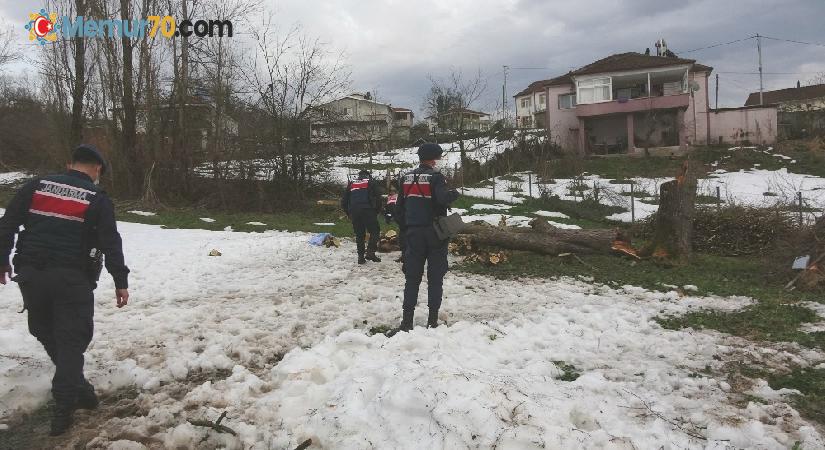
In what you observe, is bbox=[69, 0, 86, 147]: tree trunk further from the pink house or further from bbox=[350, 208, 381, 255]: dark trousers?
the pink house

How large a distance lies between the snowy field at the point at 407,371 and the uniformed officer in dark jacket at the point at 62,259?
1.19ft

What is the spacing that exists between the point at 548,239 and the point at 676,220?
240cm

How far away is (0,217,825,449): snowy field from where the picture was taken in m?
3.06

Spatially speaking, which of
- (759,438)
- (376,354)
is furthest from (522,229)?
(759,438)

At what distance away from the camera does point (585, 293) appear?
7180mm

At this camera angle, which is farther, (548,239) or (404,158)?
(404,158)

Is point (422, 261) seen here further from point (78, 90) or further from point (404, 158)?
point (404, 158)

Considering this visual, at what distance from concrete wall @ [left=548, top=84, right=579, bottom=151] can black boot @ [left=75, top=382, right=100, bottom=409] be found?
117 feet

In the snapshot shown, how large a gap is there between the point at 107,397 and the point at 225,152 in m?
19.2

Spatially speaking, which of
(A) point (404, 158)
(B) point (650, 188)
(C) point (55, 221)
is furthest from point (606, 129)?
(C) point (55, 221)

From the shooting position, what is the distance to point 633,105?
3406cm

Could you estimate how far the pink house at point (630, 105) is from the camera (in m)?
33.8

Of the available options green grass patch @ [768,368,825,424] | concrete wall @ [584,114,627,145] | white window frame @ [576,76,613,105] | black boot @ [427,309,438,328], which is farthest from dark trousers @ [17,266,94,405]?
concrete wall @ [584,114,627,145]

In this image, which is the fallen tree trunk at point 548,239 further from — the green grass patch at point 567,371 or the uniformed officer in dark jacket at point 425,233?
the green grass patch at point 567,371
